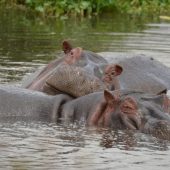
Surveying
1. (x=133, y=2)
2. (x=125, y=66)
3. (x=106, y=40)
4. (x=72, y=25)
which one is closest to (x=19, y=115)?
(x=125, y=66)

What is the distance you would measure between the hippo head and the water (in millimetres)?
129

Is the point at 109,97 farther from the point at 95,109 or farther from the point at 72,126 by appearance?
the point at 72,126

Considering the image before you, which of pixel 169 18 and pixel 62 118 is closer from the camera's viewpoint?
pixel 62 118

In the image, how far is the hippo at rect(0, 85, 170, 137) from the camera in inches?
241

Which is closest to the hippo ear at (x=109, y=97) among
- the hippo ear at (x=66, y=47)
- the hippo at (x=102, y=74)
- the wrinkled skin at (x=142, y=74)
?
the hippo at (x=102, y=74)

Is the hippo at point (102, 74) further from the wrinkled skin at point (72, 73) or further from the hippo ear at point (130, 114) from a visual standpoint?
the hippo ear at point (130, 114)

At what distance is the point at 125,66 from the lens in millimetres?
8688

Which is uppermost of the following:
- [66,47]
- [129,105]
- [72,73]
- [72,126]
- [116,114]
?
[66,47]

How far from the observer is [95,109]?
6.36 m

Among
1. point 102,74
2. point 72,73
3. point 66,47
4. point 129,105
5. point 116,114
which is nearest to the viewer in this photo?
point 129,105

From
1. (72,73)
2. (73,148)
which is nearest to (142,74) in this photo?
(72,73)

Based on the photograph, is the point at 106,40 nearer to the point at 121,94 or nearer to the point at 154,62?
the point at 154,62

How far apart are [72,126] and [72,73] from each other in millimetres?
591

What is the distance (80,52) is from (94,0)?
520 inches
